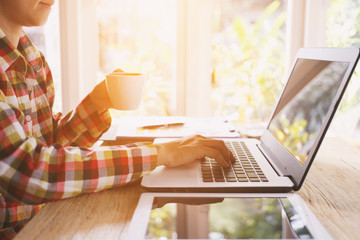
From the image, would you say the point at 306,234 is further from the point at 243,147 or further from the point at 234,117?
the point at 234,117

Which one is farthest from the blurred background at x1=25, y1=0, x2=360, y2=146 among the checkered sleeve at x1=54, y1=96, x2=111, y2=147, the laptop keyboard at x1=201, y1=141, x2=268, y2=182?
the laptop keyboard at x1=201, y1=141, x2=268, y2=182

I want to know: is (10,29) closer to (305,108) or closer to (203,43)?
(305,108)

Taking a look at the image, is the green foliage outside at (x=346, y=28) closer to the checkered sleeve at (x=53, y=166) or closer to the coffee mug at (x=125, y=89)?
the coffee mug at (x=125, y=89)

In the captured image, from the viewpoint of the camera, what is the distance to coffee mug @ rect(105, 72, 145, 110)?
3.66 ft

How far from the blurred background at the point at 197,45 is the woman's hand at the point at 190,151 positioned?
3.93 feet

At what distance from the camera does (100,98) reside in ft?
4.20

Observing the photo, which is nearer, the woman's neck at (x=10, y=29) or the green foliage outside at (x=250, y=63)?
the woman's neck at (x=10, y=29)

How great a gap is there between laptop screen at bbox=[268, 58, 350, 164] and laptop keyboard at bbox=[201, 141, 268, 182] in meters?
0.09

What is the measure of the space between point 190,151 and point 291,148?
0.23 meters

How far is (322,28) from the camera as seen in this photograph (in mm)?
2098

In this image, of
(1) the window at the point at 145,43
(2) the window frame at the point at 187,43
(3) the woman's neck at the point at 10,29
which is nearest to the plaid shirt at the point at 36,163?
(3) the woman's neck at the point at 10,29

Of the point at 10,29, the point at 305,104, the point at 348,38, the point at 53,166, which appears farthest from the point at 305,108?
the point at 348,38

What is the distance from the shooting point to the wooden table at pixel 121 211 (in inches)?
26.9

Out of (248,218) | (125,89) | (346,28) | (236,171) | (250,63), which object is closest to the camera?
(248,218)
